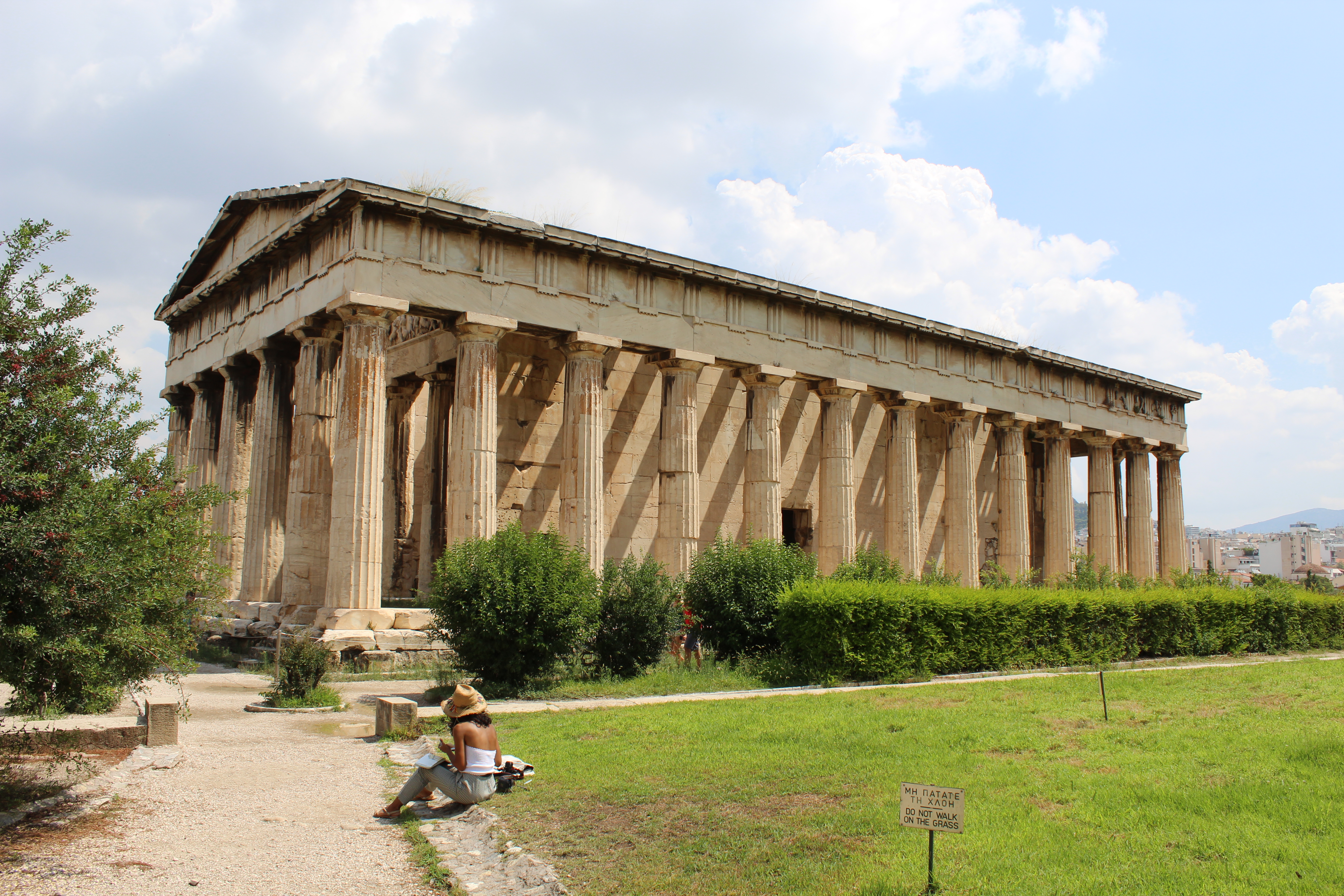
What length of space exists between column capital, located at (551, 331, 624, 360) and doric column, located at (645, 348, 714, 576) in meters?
1.74

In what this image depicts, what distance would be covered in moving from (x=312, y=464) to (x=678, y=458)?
8600 mm

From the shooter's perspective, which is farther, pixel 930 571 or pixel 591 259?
pixel 930 571

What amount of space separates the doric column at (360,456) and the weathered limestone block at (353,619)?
161 mm

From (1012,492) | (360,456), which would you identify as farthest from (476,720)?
(1012,492)

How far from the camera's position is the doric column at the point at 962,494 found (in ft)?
102

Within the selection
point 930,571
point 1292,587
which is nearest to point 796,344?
point 930,571

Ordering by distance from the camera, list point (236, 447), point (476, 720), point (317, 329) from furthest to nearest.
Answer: point (236, 447) → point (317, 329) → point (476, 720)

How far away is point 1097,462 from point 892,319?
41.3 ft

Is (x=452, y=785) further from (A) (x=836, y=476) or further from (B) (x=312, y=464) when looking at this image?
(A) (x=836, y=476)

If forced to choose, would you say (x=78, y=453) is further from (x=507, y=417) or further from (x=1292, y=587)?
(x=1292, y=587)

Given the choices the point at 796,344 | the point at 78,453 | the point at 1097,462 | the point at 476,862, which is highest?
the point at 796,344

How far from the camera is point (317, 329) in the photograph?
22.4m

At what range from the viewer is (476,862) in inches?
303

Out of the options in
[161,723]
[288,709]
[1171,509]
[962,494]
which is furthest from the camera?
[1171,509]
